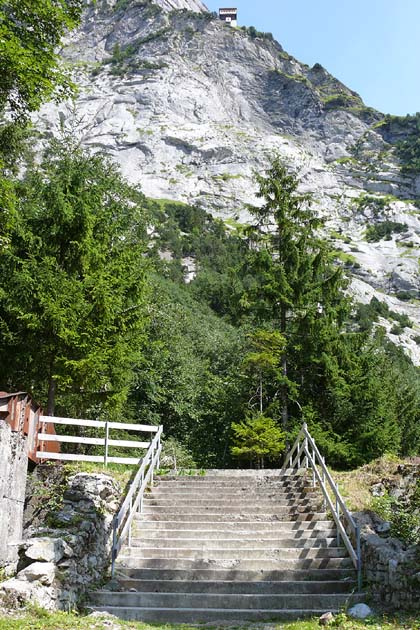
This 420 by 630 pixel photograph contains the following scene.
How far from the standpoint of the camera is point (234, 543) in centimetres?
877

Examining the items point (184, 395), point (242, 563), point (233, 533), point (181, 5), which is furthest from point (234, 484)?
point (181, 5)

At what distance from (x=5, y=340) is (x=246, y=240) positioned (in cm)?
1049

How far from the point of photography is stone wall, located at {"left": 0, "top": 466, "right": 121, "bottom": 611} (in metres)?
6.24

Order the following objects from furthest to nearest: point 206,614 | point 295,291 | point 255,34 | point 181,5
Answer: point 181,5
point 255,34
point 295,291
point 206,614

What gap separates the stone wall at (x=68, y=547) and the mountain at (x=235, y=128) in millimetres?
72493

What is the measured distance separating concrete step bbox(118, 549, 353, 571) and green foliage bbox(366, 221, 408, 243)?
326 feet

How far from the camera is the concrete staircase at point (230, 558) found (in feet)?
23.0

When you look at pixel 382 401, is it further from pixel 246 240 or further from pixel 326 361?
pixel 246 240

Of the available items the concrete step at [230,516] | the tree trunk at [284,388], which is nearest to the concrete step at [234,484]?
the concrete step at [230,516]

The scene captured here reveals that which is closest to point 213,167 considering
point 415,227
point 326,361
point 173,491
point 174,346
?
point 415,227

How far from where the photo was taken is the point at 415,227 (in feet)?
351

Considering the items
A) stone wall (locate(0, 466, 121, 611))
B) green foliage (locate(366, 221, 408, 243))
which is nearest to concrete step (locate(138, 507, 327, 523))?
stone wall (locate(0, 466, 121, 611))

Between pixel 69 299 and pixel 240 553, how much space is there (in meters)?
6.38

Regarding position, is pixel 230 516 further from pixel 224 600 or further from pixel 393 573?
pixel 393 573
